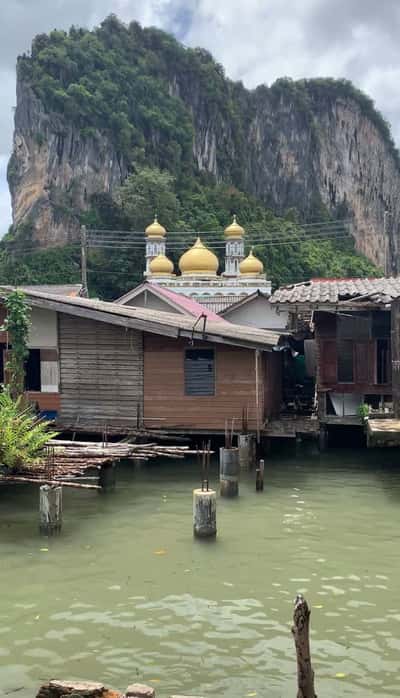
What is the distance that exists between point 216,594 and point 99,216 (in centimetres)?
6430

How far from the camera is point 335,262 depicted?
287ft

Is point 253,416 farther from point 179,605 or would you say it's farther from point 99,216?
point 99,216

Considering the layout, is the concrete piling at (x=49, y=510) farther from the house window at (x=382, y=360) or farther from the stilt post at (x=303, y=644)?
the house window at (x=382, y=360)

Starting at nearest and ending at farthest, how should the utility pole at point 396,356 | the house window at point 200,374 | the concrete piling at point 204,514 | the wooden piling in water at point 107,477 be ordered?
1. the concrete piling at point 204,514
2. the wooden piling in water at point 107,477
3. the utility pole at point 396,356
4. the house window at point 200,374

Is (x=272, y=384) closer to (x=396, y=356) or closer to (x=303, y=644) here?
(x=396, y=356)

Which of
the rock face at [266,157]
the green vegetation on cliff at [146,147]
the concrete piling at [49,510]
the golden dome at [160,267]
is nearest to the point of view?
the concrete piling at [49,510]

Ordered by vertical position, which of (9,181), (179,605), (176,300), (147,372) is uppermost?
(9,181)

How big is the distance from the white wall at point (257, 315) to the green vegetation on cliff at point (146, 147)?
100 ft

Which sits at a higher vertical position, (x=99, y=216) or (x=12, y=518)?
(x=99, y=216)

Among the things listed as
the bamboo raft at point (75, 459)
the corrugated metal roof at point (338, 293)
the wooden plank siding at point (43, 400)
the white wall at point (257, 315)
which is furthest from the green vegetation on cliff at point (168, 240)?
A: the bamboo raft at point (75, 459)

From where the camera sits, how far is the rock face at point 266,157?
242 feet

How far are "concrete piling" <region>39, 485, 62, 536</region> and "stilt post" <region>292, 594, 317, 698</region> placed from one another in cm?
686

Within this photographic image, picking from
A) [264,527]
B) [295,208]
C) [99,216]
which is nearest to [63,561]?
[264,527]

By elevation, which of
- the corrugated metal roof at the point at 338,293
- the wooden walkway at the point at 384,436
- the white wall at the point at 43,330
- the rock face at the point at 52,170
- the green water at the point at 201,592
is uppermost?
the rock face at the point at 52,170
